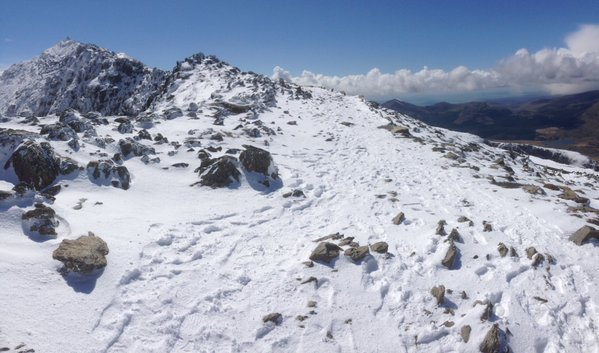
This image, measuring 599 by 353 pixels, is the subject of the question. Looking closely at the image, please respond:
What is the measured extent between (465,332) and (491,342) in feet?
1.85

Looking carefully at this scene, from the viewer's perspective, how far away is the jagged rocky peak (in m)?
89.4

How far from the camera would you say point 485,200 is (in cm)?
1620

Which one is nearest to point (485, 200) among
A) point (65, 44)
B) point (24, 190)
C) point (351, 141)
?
point (351, 141)

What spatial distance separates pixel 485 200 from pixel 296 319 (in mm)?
12035

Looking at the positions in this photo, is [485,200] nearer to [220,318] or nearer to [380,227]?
[380,227]

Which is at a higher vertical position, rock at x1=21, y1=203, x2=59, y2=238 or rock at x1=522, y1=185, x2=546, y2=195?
rock at x1=21, y1=203, x2=59, y2=238

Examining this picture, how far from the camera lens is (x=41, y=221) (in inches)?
397

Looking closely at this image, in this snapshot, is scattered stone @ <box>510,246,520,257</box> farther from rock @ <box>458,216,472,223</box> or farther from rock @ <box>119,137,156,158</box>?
rock @ <box>119,137,156,158</box>

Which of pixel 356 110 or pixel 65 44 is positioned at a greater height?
pixel 65 44

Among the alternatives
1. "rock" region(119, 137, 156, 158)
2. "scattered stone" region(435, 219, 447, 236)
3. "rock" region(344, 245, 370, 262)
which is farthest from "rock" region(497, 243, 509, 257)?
"rock" region(119, 137, 156, 158)

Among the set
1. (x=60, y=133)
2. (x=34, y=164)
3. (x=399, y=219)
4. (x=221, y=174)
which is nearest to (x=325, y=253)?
(x=399, y=219)

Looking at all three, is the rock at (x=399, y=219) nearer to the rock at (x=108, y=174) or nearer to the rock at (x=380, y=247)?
the rock at (x=380, y=247)

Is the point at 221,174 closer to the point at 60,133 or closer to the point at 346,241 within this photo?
the point at 346,241

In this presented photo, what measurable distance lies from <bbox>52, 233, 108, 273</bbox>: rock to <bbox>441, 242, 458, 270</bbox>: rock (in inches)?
392
